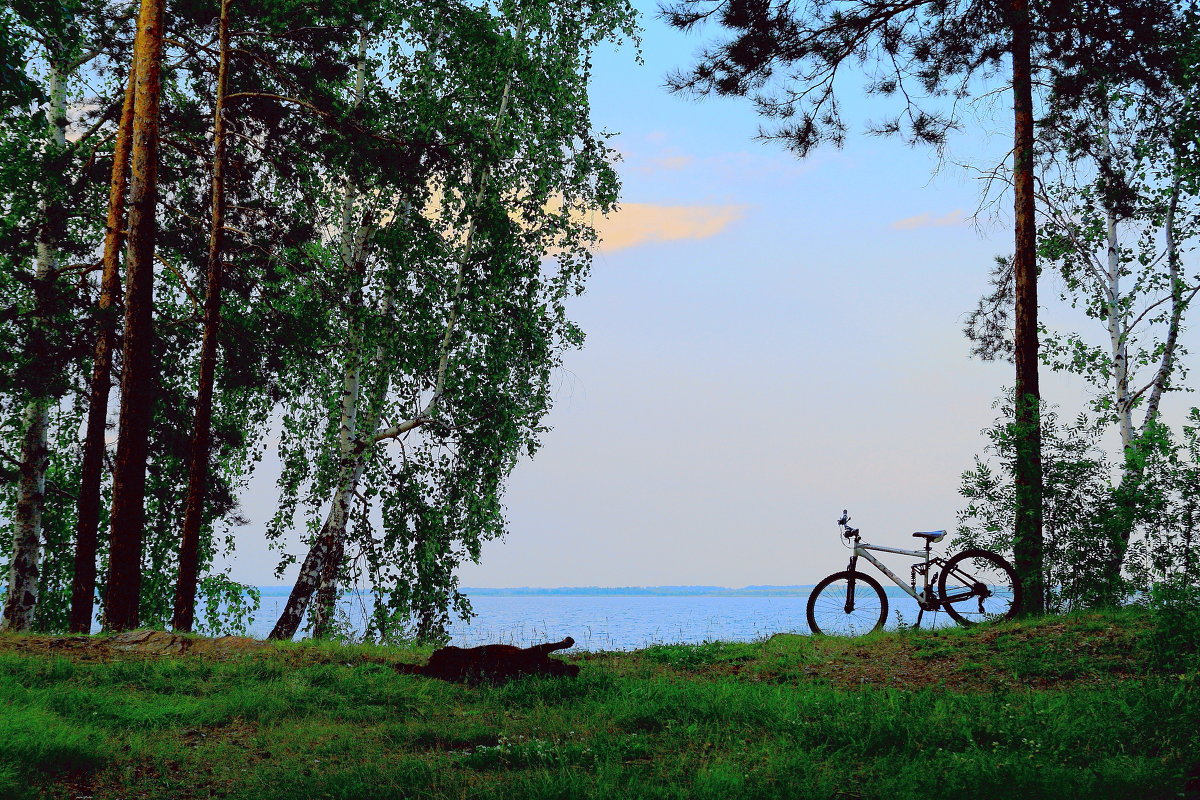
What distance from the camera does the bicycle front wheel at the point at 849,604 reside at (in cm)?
1230

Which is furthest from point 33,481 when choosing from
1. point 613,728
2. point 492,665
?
point 613,728

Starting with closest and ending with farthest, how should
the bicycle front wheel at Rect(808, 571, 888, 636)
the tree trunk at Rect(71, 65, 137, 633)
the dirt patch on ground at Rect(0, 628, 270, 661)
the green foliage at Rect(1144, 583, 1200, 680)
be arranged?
the green foliage at Rect(1144, 583, 1200, 680) < the dirt patch on ground at Rect(0, 628, 270, 661) < the bicycle front wheel at Rect(808, 571, 888, 636) < the tree trunk at Rect(71, 65, 137, 633)

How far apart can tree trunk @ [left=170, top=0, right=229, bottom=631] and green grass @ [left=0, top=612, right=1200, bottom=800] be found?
2.56m

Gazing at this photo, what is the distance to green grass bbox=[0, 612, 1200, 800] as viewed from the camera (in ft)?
18.3

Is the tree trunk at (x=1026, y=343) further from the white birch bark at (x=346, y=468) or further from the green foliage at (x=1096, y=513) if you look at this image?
the white birch bark at (x=346, y=468)

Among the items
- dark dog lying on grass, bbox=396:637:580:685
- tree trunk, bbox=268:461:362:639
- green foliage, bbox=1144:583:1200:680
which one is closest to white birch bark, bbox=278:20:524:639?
tree trunk, bbox=268:461:362:639

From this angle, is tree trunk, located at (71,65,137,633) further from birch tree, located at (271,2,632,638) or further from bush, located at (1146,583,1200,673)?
bush, located at (1146,583,1200,673)

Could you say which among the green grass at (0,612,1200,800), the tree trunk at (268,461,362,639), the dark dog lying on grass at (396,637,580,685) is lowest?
the green grass at (0,612,1200,800)

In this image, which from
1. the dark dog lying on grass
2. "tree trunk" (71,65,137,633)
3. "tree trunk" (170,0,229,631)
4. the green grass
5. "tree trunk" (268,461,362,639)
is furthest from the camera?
"tree trunk" (268,461,362,639)

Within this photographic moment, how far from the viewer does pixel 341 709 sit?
Answer: 777 centimetres

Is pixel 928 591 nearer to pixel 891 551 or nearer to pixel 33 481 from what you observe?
pixel 891 551

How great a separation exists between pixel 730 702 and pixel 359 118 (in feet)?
42.5

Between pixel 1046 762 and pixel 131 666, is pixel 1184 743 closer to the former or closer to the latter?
pixel 1046 762

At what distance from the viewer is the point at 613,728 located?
702 centimetres
